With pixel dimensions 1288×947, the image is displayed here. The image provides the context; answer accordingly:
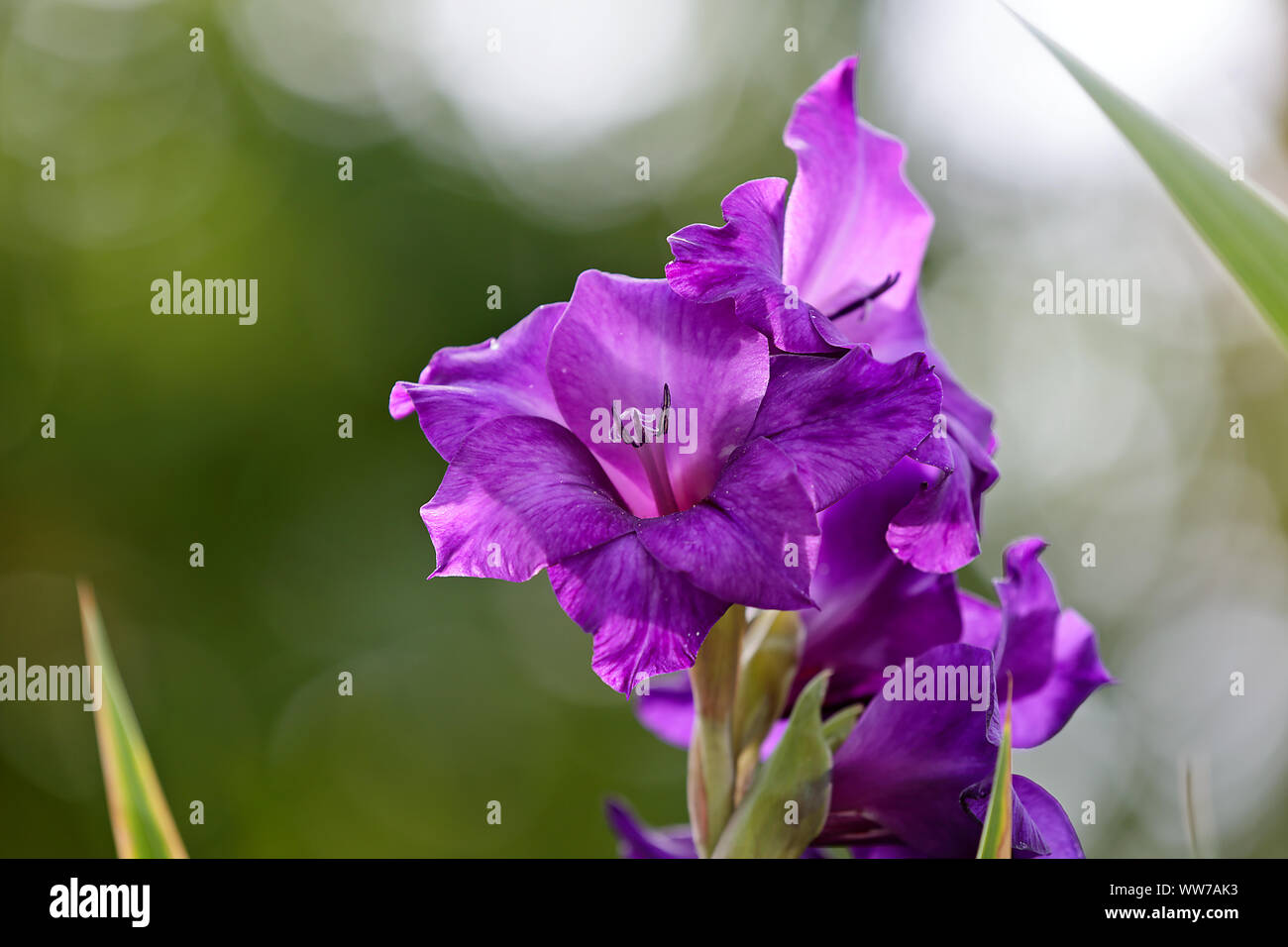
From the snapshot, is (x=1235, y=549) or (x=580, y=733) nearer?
(x=580, y=733)

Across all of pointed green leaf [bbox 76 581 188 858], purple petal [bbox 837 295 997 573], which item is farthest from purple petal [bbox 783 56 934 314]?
pointed green leaf [bbox 76 581 188 858]

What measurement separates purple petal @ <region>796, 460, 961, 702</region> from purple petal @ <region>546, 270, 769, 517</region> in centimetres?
17

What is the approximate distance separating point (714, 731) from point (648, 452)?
0.25 metres

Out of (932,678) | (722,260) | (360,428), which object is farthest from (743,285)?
(360,428)

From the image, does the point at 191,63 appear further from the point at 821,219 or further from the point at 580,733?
the point at 821,219

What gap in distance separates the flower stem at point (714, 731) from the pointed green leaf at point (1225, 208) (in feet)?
1.42

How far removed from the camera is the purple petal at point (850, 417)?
2.23ft

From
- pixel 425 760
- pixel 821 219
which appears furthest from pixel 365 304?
pixel 821 219

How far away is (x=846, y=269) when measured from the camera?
3.08 ft

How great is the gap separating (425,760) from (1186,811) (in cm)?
590

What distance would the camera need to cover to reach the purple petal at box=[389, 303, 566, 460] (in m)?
0.75

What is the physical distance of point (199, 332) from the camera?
230 inches

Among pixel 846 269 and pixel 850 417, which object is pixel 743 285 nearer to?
pixel 850 417

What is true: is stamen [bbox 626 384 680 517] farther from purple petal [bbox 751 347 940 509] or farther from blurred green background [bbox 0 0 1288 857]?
blurred green background [bbox 0 0 1288 857]
